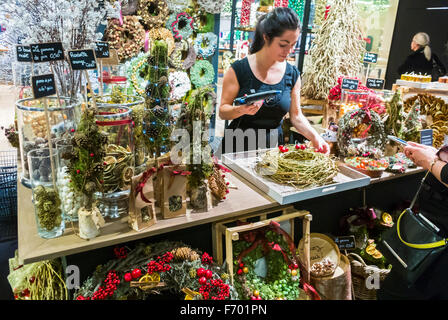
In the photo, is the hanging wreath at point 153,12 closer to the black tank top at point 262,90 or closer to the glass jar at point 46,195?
the black tank top at point 262,90

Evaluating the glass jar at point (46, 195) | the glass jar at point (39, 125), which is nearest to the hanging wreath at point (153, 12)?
the glass jar at point (39, 125)

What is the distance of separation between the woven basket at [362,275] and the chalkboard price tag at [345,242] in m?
0.07

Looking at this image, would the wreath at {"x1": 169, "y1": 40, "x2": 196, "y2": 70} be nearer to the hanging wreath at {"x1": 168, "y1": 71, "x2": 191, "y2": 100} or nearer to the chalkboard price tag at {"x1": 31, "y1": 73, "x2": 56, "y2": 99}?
the hanging wreath at {"x1": 168, "y1": 71, "x2": 191, "y2": 100}

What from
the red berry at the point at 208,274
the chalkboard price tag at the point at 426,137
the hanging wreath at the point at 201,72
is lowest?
the red berry at the point at 208,274

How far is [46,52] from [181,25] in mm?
2533

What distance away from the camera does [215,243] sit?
5.46ft

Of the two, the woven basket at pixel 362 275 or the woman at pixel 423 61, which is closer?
the woven basket at pixel 362 275

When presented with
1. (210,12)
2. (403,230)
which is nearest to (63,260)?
(403,230)

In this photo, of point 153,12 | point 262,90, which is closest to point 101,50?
point 262,90

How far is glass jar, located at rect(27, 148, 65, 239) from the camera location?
3.92ft

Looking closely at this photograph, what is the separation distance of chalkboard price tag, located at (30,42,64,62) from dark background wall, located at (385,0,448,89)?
18.7 feet

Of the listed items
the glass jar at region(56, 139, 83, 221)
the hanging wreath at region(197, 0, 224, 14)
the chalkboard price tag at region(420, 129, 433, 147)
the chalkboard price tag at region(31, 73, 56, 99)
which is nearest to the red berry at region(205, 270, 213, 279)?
the glass jar at region(56, 139, 83, 221)

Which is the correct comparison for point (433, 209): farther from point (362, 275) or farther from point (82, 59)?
point (82, 59)

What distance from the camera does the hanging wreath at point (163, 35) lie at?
3.24m
